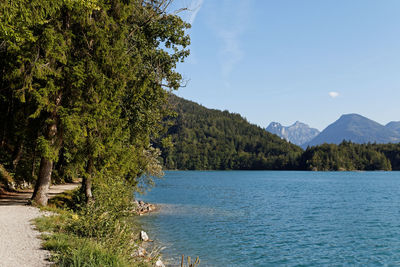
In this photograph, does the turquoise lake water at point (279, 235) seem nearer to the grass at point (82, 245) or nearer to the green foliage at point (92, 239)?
the green foliage at point (92, 239)

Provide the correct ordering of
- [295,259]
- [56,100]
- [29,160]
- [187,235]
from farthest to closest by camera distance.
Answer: [29,160] → [187,235] → [295,259] → [56,100]

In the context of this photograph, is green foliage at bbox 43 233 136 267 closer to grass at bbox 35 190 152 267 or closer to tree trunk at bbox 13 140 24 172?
grass at bbox 35 190 152 267

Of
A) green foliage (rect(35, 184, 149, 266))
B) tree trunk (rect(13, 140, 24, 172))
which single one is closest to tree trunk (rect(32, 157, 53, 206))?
green foliage (rect(35, 184, 149, 266))

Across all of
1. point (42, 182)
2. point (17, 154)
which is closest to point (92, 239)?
point (42, 182)

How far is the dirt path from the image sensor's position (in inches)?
363

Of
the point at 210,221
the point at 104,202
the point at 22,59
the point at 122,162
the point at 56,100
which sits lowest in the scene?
the point at 210,221

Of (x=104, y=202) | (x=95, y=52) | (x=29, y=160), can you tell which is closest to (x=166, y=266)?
(x=104, y=202)

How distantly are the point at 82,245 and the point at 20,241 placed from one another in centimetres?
305

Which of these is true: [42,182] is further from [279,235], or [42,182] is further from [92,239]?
[279,235]

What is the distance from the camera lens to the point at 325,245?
22766 millimetres

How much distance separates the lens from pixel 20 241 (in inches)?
442

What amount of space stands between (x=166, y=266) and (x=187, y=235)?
26.9 ft

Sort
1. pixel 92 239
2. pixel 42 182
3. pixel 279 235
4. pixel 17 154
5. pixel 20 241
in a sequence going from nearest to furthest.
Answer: pixel 20 241 → pixel 92 239 → pixel 42 182 → pixel 279 235 → pixel 17 154

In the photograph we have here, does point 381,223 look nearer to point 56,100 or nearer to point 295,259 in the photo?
point 295,259
